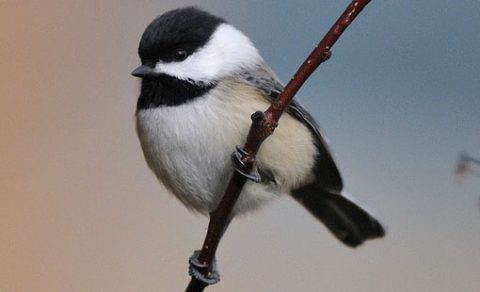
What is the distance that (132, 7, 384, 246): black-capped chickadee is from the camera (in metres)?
1.49

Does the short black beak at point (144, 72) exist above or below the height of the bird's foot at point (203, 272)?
above

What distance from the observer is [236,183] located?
3.45 feet

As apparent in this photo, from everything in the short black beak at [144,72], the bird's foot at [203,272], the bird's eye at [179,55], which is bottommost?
the bird's foot at [203,272]

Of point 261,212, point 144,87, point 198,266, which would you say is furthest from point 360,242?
point 198,266

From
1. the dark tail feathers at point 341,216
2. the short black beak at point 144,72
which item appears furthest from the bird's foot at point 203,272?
the dark tail feathers at point 341,216

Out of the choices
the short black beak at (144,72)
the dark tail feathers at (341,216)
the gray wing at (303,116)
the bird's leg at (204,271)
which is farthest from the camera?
the dark tail feathers at (341,216)

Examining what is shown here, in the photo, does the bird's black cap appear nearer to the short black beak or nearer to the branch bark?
the short black beak

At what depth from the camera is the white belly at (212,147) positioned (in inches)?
58.4

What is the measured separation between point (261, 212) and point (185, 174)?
22cm

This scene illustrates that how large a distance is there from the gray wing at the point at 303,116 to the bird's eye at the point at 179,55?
13 centimetres

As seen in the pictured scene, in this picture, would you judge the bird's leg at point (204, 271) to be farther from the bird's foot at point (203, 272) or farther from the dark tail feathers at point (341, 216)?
the dark tail feathers at point (341, 216)

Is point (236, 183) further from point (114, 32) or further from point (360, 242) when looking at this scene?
point (114, 32)

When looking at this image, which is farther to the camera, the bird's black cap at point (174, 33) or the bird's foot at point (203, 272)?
the bird's black cap at point (174, 33)

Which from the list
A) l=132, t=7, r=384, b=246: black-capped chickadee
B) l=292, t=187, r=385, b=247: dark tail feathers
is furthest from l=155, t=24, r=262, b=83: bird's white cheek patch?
l=292, t=187, r=385, b=247: dark tail feathers
